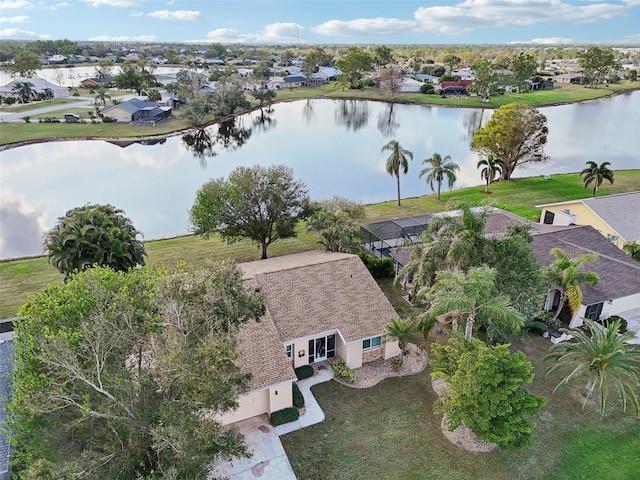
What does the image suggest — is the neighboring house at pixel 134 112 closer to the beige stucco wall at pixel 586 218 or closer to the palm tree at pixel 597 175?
the palm tree at pixel 597 175

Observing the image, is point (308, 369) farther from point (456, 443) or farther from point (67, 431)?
point (67, 431)

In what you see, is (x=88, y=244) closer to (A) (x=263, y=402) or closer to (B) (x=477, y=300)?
(A) (x=263, y=402)

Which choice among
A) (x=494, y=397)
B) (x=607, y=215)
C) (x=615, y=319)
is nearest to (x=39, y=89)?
(x=607, y=215)

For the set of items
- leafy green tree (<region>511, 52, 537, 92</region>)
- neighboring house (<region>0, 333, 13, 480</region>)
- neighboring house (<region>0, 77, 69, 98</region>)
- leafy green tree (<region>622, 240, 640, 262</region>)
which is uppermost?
leafy green tree (<region>511, 52, 537, 92</region>)

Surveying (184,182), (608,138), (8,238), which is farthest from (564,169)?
(8,238)

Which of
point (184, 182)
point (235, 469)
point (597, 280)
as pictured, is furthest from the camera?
point (184, 182)

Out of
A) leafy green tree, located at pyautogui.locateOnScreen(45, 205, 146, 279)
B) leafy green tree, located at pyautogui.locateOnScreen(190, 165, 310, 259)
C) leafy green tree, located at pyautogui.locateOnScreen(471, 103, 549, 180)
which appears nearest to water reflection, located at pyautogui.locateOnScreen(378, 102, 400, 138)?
leafy green tree, located at pyautogui.locateOnScreen(471, 103, 549, 180)

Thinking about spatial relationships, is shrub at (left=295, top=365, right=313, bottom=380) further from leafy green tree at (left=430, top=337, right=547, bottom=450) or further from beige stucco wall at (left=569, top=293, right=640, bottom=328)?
beige stucco wall at (left=569, top=293, right=640, bottom=328)
